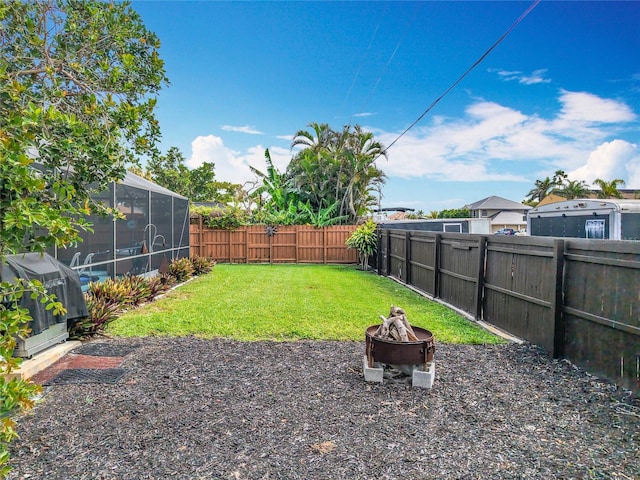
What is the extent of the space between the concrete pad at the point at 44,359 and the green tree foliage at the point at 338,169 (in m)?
14.2

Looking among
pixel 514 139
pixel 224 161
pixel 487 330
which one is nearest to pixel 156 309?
pixel 487 330

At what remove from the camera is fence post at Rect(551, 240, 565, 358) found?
4.41 meters

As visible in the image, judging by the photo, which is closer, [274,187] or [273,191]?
[273,191]

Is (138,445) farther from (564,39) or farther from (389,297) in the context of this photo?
(564,39)

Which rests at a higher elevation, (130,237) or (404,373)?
(130,237)

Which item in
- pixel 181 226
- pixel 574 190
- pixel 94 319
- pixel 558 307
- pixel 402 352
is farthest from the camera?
pixel 574 190

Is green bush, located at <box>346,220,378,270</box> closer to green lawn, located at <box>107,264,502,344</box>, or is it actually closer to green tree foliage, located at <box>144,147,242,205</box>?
green lawn, located at <box>107,264,502,344</box>

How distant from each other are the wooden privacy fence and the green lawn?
18.4 feet

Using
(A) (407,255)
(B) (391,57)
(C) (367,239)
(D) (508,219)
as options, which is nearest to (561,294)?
(A) (407,255)

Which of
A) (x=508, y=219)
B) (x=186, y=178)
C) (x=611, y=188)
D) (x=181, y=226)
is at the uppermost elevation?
(x=186, y=178)

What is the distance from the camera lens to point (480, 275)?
635 cm

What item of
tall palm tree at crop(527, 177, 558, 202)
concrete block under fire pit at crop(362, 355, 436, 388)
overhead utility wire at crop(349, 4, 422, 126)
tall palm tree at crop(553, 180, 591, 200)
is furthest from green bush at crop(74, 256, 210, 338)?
tall palm tree at crop(527, 177, 558, 202)

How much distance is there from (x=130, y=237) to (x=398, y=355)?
6.73m

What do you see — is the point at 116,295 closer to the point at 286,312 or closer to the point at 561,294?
the point at 286,312
